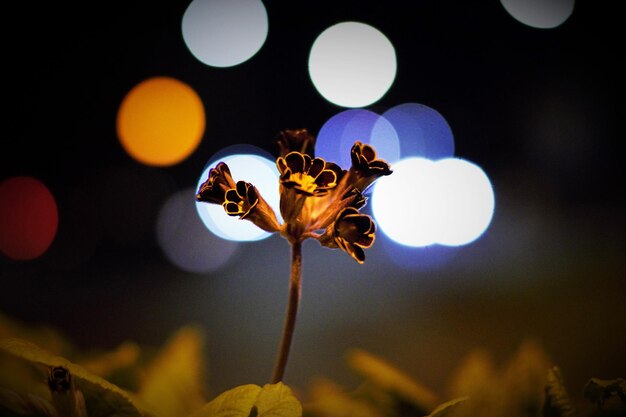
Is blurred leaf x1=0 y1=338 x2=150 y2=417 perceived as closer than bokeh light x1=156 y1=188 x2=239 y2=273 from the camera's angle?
Yes

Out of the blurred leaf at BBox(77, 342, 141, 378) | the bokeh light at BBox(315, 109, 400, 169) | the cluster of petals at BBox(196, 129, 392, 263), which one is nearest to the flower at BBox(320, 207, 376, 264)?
the cluster of petals at BBox(196, 129, 392, 263)

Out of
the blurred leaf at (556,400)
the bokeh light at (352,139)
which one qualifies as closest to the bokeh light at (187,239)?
the bokeh light at (352,139)

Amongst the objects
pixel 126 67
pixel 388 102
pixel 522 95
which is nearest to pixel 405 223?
pixel 388 102

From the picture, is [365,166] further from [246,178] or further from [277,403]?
[246,178]

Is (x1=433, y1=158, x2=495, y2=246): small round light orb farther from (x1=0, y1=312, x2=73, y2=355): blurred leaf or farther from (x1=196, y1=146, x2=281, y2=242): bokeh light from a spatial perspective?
(x1=0, y1=312, x2=73, y2=355): blurred leaf

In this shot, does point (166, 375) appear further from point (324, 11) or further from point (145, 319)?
point (324, 11)

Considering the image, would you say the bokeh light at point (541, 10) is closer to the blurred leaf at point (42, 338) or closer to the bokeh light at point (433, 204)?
the bokeh light at point (433, 204)
